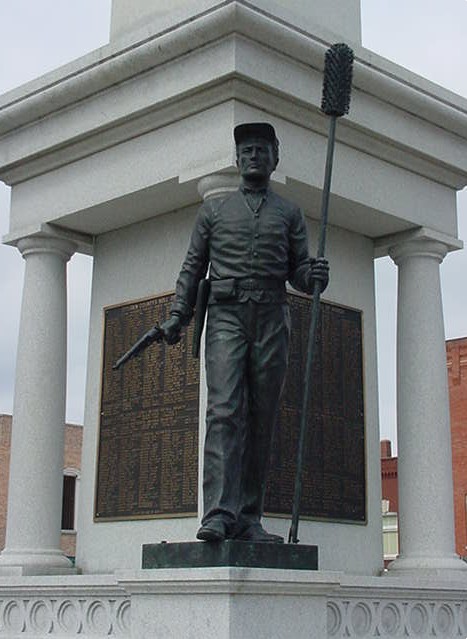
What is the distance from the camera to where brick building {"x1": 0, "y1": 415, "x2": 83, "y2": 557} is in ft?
126

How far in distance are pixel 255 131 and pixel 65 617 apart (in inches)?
182

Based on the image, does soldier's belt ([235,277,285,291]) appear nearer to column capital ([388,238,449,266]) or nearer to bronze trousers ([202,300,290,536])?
bronze trousers ([202,300,290,536])

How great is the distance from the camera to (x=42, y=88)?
40.4 feet

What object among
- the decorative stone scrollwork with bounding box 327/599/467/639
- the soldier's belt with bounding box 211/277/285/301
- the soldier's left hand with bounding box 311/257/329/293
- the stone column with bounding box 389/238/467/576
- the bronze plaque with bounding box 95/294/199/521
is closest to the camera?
the soldier's belt with bounding box 211/277/285/301

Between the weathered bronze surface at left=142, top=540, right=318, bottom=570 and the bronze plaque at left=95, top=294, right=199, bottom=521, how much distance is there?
309 centimetres

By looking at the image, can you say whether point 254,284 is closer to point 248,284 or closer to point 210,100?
point 248,284

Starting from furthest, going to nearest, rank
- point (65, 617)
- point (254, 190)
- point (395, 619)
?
point (65, 617) → point (395, 619) → point (254, 190)

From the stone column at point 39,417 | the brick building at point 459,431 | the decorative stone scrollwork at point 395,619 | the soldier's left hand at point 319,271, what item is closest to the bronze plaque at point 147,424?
the stone column at point 39,417

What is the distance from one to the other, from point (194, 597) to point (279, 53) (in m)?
5.80

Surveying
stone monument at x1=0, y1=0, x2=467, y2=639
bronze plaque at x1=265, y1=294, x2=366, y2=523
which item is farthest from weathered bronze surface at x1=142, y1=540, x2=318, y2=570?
bronze plaque at x1=265, y1=294, x2=366, y2=523

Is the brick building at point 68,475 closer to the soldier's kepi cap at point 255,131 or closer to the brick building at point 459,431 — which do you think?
the brick building at point 459,431

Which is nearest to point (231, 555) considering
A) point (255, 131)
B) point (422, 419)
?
point (255, 131)

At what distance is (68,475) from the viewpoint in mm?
38656

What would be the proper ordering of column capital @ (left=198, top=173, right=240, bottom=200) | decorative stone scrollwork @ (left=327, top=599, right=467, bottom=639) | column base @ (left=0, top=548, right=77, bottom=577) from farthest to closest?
column base @ (left=0, top=548, right=77, bottom=577) < column capital @ (left=198, top=173, right=240, bottom=200) < decorative stone scrollwork @ (left=327, top=599, right=467, bottom=639)
